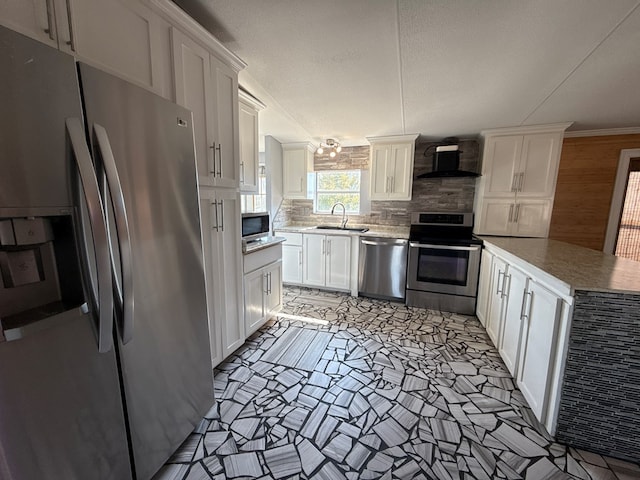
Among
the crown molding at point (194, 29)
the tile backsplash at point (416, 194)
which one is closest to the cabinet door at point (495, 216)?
the tile backsplash at point (416, 194)

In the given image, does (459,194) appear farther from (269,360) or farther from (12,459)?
(12,459)

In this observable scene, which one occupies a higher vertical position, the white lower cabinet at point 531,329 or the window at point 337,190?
the window at point 337,190

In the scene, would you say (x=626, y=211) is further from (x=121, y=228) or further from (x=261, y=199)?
(x=121, y=228)

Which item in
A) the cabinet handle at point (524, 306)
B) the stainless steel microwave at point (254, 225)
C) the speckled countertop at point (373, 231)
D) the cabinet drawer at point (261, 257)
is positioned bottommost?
the cabinet handle at point (524, 306)

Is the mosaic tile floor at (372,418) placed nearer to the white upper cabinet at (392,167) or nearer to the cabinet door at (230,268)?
the cabinet door at (230,268)

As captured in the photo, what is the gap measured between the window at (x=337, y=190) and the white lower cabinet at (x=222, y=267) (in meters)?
2.56

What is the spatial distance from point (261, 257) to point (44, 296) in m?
1.73

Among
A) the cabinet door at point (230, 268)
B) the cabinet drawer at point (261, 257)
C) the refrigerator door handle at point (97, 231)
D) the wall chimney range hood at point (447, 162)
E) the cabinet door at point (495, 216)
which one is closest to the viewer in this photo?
the refrigerator door handle at point (97, 231)

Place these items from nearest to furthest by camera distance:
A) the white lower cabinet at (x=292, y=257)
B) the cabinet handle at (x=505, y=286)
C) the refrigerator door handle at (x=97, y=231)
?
the refrigerator door handle at (x=97, y=231) < the cabinet handle at (x=505, y=286) < the white lower cabinet at (x=292, y=257)

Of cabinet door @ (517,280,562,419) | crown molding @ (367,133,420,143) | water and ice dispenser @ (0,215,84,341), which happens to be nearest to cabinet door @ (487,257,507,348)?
cabinet door @ (517,280,562,419)

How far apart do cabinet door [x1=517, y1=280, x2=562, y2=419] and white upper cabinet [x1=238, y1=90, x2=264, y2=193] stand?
246 centimetres

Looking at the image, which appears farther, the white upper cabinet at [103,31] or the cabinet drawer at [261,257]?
the cabinet drawer at [261,257]

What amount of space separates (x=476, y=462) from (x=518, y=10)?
2.38 m

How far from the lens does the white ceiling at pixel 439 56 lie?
4.43 ft
